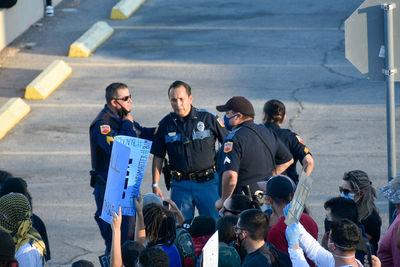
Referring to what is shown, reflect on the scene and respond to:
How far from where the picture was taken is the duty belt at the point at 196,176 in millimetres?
8250

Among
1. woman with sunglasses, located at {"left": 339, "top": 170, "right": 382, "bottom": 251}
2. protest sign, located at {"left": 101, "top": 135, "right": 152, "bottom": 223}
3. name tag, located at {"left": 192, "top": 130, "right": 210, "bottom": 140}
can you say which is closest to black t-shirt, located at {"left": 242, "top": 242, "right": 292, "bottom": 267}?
protest sign, located at {"left": 101, "top": 135, "right": 152, "bottom": 223}

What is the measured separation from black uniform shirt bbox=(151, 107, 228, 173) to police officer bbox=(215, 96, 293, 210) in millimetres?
619

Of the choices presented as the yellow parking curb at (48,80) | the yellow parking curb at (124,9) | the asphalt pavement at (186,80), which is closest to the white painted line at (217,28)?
the asphalt pavement at (186,80)

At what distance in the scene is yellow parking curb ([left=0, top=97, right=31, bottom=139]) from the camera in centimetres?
1342

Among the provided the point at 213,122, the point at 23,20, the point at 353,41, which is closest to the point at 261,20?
the point at 23,20

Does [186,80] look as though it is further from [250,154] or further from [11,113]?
[250,154]

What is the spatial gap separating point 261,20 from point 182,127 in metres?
12.2

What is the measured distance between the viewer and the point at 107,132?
26.5 ft

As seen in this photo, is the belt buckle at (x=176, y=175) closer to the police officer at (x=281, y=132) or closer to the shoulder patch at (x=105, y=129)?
the shoulder patch at (x=105, y=129)

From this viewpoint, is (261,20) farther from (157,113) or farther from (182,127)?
(182,127)

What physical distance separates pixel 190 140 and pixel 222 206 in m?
1.05

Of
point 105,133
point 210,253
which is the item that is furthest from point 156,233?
point 105,133

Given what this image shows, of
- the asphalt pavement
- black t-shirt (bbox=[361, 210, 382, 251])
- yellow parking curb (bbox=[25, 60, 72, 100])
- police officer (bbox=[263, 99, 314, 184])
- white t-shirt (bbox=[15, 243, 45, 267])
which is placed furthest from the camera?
yellow parking curb (bbox=[25, 60, 72, 100])

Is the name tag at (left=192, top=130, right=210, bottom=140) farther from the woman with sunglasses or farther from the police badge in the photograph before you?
the woman with sunglasses
